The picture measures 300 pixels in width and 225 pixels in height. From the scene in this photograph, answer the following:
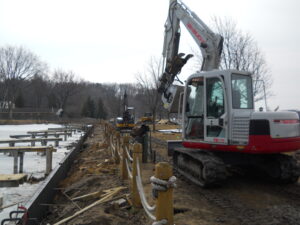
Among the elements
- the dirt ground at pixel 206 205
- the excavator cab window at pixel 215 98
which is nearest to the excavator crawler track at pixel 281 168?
the dirt ground at pixel 206 205

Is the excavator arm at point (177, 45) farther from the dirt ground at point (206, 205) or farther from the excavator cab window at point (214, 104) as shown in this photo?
the dirt ground at point (206, 205)

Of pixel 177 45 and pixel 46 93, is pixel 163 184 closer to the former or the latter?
pixel 177 45

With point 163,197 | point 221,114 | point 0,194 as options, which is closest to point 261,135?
point 221,114

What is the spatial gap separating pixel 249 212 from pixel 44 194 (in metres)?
4.27

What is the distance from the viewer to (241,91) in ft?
22.0

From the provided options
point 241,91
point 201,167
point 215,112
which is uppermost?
point 241,91

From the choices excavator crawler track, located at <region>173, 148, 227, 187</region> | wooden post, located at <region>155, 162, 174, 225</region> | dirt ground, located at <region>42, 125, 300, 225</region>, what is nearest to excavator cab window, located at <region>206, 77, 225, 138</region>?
excavator crawler track, located at <region>173, 148, 227, 187</region>

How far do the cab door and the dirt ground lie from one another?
1.19 m

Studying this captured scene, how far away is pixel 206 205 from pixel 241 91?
2761 millimetres

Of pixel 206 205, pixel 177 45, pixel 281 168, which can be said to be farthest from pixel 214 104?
pixel 177 45

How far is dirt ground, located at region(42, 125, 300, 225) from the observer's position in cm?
467

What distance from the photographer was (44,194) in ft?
21.0

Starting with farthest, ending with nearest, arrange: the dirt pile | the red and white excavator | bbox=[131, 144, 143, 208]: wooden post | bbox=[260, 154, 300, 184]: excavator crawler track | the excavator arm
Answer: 1. the excavator arm
2. bbox=[260, 154, 300, 184]: excavator crawler track
3. the red and white excavator
4. bbox=[131, 144, 143, 208]: wooden post
5. the dirt pile

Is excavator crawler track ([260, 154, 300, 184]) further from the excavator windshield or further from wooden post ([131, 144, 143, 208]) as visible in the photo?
wooden post ([131, 144, 143, 208])
